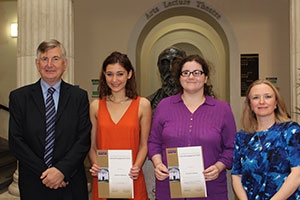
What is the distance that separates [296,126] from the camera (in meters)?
1.98

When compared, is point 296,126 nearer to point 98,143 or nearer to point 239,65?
point 98,143

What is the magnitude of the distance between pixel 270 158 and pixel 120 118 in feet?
3.88

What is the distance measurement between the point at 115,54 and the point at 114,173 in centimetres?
96

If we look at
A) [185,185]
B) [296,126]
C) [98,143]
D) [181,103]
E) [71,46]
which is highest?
[71,46]

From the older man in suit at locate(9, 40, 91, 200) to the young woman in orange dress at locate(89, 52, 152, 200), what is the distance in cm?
12

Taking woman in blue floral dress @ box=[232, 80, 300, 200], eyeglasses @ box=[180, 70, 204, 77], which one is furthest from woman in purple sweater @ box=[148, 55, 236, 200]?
woman in blue floral dress @ box=[232, 80, 300, 200]

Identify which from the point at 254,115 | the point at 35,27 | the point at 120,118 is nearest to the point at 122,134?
the point at 120,118

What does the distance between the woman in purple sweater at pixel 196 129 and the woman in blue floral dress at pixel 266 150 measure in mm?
159

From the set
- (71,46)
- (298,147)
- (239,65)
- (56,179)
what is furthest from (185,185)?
(239,65)

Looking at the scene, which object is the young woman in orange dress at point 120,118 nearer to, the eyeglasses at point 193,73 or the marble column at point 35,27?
the eyeglasses at point 193,73

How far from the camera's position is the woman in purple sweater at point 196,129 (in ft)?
7.43

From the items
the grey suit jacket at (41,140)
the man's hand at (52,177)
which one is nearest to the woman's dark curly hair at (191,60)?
the grey suit jacket at (41,140)

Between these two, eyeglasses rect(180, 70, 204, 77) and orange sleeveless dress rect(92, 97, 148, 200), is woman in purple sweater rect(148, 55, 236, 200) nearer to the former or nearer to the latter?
eyeglasses rect(180, 70, 204, 77)

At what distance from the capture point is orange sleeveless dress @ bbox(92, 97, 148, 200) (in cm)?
250
